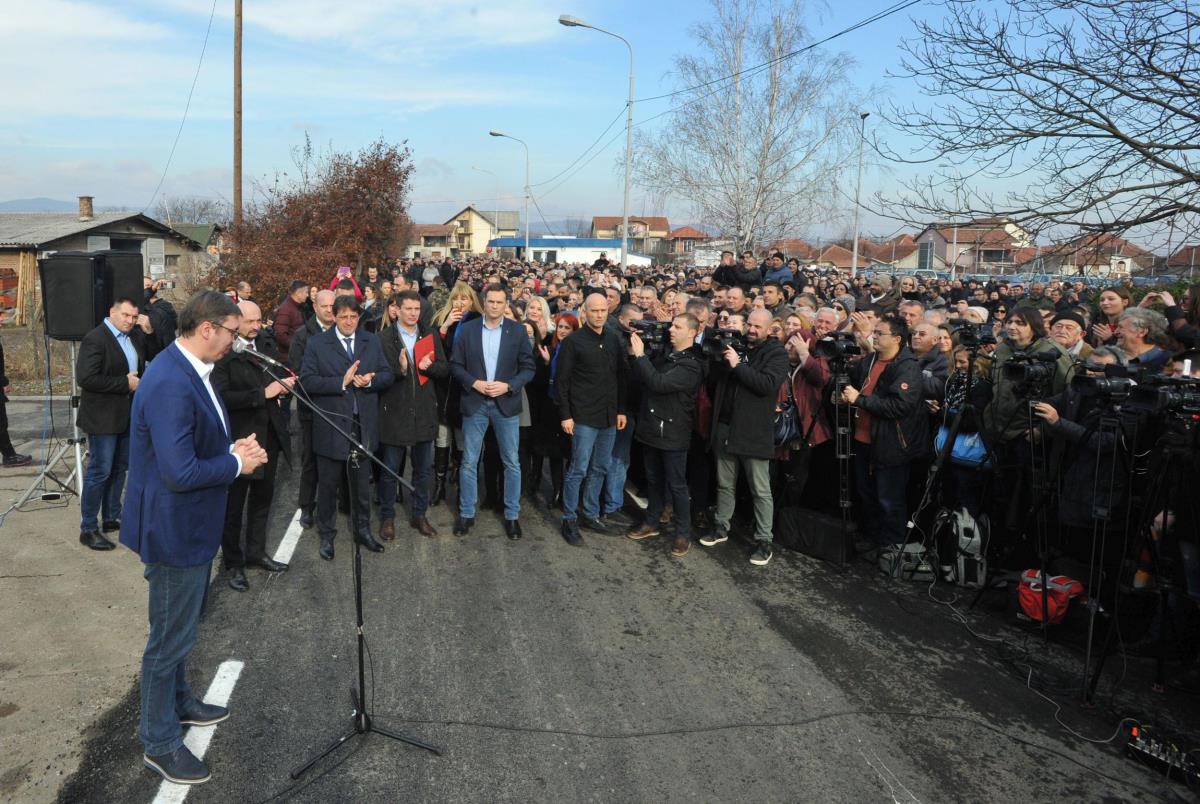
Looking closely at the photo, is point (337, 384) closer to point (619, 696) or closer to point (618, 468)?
point (618, 468)

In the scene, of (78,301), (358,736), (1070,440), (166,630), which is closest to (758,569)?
(1070,440)

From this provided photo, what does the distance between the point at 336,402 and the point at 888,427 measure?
13.6ft

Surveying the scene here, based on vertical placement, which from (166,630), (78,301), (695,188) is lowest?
(166,630)

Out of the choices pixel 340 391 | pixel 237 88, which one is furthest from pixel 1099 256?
pixel 237 88

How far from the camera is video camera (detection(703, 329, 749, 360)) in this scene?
20.5ft

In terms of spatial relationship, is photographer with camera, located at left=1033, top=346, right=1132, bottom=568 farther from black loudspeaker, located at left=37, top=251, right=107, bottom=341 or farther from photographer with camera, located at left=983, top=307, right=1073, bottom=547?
black loudspeaker, located at left=37, top=251, right=107, bottom=341

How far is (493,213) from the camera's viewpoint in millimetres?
122250

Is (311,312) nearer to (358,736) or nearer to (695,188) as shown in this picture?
(358,736)

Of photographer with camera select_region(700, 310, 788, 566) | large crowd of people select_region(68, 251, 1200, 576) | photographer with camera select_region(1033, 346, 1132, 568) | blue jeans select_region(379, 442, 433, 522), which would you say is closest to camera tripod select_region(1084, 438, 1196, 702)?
photographer with camera select_region(1033, 346, 1132, 568)

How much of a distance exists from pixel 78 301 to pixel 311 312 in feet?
13.4

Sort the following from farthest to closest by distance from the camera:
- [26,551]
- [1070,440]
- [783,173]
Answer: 1. [783,173]
2. [26,551]
3. [1070,440]

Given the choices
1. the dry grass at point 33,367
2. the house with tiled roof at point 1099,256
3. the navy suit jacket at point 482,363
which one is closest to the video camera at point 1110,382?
the house with tiled roof at point 1099,256

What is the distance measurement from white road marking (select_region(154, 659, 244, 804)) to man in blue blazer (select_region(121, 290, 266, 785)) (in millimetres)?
51

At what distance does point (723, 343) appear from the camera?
6246 mm
